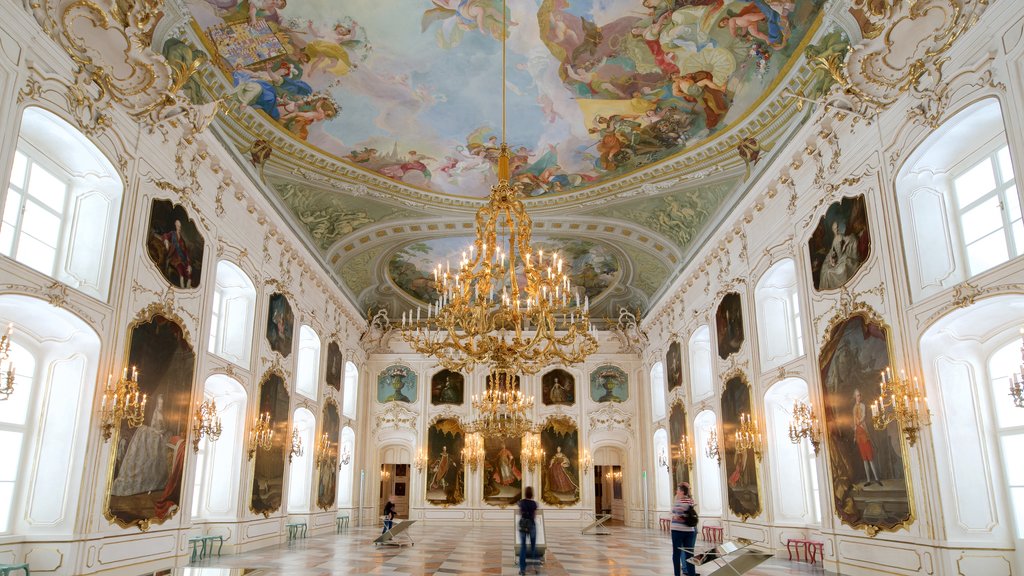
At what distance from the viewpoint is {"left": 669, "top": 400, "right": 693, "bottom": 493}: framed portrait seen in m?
19.5

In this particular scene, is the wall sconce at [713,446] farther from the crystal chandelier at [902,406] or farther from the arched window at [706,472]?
the crystal chandelier at [902,406]

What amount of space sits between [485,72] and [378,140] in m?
3.28

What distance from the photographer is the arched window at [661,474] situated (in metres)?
22.3

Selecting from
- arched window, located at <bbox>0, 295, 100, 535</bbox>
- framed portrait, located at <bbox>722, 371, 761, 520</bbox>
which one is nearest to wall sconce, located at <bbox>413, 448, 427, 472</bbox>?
framed portrait, located at <bbox>722, 371, 761, 520</bbox>

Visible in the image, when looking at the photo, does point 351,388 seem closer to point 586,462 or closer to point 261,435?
point 586,462

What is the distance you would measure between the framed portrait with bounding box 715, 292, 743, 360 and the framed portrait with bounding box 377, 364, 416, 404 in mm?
13057

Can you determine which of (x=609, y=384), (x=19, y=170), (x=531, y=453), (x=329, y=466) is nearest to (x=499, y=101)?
(x=19, y=170)

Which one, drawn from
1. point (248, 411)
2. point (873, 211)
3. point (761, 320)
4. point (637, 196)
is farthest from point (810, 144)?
point (248, 411)

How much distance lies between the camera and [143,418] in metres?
9.99

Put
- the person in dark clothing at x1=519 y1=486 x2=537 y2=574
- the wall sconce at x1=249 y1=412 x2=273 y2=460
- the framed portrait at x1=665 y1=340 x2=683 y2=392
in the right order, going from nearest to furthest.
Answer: the person in dark clothing at x1=519 y1=486 x2=537 y2=574, the wall sconce at x1=249 y1=412 x2=273 y2=460, the framed portrait at x1=665 y1=340 x2=683 y2=392

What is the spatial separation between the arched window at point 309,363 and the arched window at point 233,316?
4.53 meters

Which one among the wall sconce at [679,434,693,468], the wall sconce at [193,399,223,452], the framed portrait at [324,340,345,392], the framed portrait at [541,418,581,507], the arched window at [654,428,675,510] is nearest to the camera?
the wall sconce at [193,399,223,452]

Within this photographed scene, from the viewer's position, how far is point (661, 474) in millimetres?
23000

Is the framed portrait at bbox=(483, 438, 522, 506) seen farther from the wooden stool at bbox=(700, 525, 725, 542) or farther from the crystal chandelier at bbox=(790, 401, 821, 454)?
the crystal chandelier at bbox=(790, 401, 821, 454)
